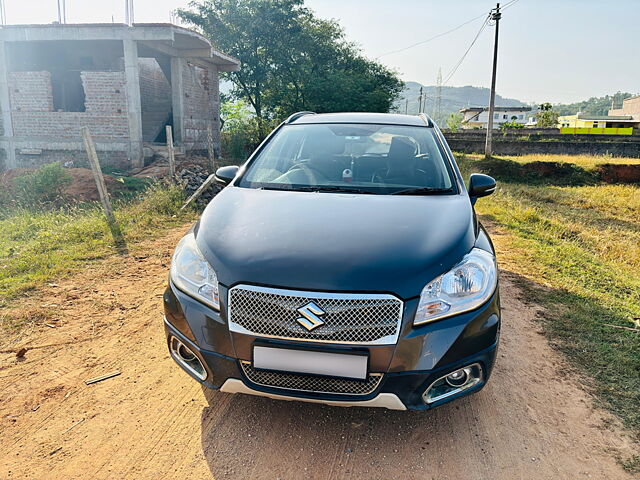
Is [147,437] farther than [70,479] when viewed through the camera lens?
Yes

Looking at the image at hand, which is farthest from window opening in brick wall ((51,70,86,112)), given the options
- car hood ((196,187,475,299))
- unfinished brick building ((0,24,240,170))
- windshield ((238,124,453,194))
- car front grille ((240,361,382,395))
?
car front grille ((240,361,382,395))

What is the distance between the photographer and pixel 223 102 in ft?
96.5

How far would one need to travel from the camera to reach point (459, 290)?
2131mm

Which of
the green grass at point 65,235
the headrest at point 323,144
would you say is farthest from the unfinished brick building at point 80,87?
the headrest at point 323,144

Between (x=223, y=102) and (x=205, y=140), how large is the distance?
12.9 metres

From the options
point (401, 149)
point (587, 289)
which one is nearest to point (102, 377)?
point (401, 149)

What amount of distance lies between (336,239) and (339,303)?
0.39 m

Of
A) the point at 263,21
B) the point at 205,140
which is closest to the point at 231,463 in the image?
the point at 205,140

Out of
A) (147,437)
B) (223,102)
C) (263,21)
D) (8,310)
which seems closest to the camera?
(147,437)

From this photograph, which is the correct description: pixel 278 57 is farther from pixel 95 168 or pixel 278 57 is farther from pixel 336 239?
pixel 336 239

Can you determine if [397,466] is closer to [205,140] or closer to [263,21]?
[205,140]

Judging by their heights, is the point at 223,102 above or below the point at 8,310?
above

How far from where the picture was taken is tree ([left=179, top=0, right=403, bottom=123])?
82.5 ft

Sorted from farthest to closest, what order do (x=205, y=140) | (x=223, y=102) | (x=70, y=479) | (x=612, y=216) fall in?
(x=223, y=102), (x=205, y=140), (x=612, y=216), (x=70, y=479)
